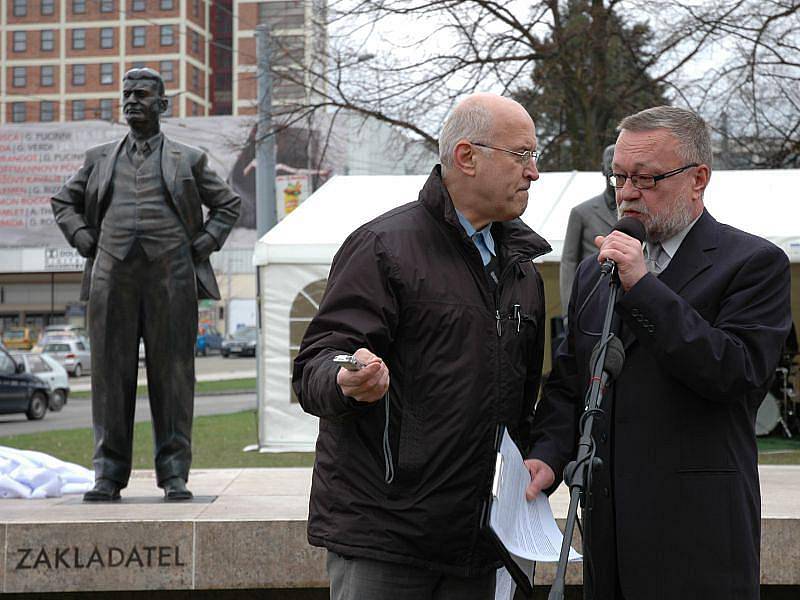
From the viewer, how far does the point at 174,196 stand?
6645 millimetres

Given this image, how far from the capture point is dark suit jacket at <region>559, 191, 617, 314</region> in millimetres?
7523

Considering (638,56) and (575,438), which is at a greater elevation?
(638,56)

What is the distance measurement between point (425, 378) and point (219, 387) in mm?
29117

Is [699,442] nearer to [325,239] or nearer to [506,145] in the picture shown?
[506,145]

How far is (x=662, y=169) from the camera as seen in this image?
303 cm

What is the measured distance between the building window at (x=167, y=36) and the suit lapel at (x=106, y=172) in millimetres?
91181

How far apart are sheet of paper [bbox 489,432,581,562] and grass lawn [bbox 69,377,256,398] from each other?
83.6ft

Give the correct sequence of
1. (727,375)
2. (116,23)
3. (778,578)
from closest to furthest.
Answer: (727,375) → (778,578) → (116,23)

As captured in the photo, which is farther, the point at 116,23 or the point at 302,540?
the point at 116,23

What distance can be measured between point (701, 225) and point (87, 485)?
539 cm

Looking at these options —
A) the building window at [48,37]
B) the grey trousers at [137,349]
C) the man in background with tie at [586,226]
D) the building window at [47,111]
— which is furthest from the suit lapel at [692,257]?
the building window at [48,37]

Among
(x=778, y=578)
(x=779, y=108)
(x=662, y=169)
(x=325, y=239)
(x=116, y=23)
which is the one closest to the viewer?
(x=662, y=169)

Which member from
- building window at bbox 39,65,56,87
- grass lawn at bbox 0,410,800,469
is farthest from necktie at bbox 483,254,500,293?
building window at bbox 39,65,56,87

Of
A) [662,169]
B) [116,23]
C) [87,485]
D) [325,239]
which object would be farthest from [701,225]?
[116,23]
